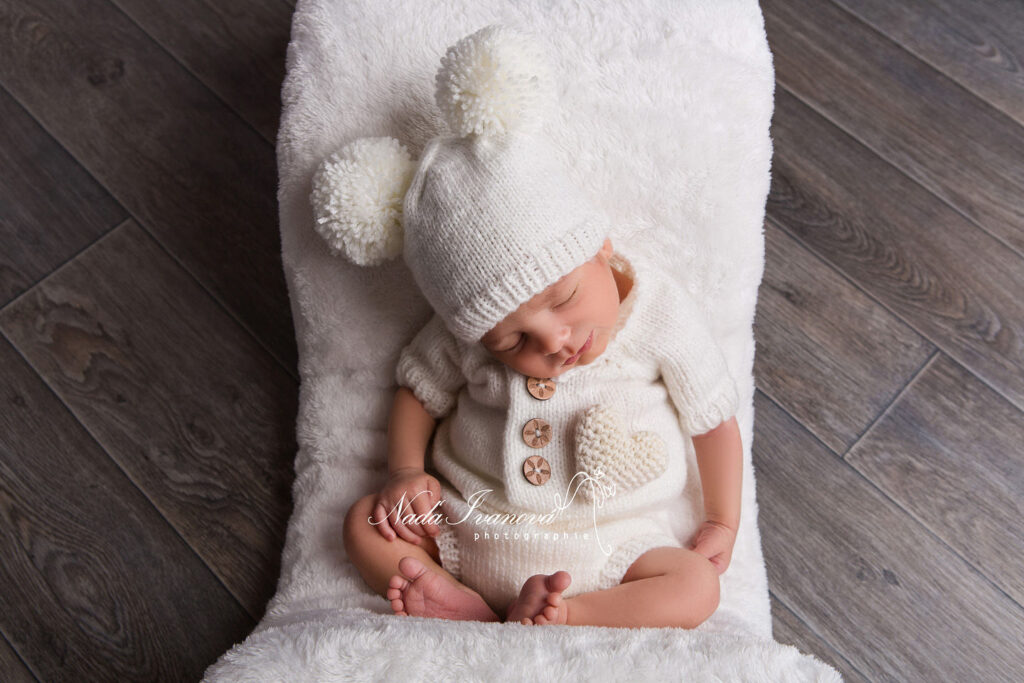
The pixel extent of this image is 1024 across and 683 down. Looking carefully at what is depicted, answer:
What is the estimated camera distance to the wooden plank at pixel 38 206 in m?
1.29

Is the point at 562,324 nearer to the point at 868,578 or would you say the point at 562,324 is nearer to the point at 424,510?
the point at 424,510

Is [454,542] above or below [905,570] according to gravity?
above

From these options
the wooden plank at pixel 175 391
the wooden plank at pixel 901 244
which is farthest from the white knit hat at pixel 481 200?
A: the wooden plank at pixel 901 244

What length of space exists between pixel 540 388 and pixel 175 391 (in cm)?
65

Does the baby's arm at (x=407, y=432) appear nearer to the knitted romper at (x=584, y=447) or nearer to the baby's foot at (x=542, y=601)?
the knitted romper at (x=584, y=447)

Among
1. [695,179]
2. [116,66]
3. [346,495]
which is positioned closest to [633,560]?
[346,495]

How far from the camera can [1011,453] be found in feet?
3.70

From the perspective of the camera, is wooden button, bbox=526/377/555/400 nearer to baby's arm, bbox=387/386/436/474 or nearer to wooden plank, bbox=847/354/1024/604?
baby's arm, bbox=387/386/436/474

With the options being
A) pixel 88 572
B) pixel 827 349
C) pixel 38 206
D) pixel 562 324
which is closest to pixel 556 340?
pixel 562 324

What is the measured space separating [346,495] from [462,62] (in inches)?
22.4

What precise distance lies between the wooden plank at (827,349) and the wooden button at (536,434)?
18.0 inches

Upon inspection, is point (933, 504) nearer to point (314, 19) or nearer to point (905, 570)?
point (905, 570)

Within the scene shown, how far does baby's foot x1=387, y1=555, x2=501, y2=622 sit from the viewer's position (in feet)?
2.85

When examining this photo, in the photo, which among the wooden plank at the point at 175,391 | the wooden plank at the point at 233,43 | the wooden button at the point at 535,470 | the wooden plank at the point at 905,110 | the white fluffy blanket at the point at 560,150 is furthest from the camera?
the wooden plank at the point at 233,43
